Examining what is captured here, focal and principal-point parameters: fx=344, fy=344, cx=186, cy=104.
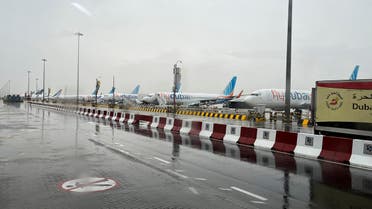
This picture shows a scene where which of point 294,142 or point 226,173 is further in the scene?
point 294,142

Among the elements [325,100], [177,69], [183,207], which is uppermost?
[177,69]

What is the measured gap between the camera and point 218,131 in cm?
1608

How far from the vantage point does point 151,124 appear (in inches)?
895

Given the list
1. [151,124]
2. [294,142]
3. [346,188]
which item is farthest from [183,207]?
[151,124]

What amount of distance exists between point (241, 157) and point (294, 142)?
2.39 metres

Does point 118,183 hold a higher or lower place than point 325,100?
lower

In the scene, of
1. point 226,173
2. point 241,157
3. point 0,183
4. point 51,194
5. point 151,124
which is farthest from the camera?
point 151,124

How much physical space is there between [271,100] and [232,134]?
26.2 meters

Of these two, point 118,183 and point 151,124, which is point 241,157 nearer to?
point 118,183

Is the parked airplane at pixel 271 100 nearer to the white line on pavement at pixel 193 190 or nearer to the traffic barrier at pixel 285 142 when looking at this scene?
the traffic barrier at pixel 285 142

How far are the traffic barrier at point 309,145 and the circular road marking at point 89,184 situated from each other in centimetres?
676

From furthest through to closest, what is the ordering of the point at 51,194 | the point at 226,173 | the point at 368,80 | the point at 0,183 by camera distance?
1. the point at 368,80
2. the point at 226,173
3. the point at 0,183
4. the point at 51,194

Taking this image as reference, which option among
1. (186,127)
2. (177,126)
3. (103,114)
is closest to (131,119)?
(177,126)

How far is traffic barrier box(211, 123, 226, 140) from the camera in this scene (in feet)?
51.5
